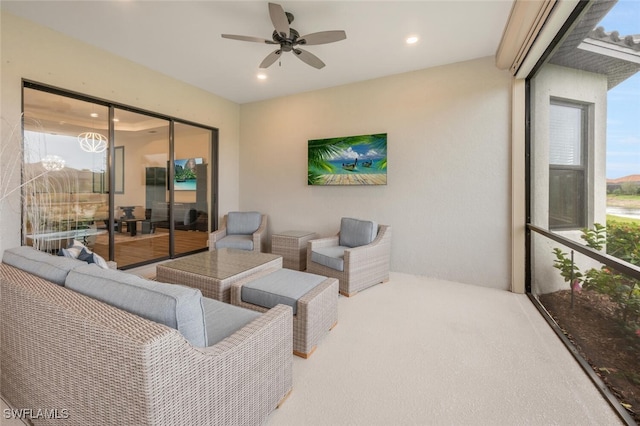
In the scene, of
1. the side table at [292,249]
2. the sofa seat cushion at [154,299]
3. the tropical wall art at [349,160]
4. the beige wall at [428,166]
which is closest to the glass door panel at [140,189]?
the side table at [292,249]

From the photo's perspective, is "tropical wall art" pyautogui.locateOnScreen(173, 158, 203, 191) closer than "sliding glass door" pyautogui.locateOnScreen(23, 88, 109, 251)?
No

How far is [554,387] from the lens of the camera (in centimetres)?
168

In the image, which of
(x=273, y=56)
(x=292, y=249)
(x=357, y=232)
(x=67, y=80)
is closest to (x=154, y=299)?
(x=273, y=56)

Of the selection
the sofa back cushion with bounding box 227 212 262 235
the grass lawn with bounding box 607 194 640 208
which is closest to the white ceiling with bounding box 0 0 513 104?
the grass lawn with bounding box 607 194 640 208

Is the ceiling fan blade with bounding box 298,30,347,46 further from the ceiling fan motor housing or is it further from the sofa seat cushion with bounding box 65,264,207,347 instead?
the sofa seat cushion with bounding box 65,264,207,347

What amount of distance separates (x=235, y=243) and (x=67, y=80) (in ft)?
8.99

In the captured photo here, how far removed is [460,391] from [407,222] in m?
2.48

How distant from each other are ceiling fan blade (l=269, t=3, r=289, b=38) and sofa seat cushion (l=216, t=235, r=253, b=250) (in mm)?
2803

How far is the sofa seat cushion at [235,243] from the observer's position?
13.6 ft

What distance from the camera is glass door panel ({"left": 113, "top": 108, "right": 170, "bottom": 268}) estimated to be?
3.66m

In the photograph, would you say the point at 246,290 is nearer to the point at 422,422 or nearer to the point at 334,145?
the point at 422,422

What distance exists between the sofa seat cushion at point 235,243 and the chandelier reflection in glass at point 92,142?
1.95m

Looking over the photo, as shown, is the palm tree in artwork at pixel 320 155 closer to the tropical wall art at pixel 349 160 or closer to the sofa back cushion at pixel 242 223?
the tropical wall art at pixel 349 160

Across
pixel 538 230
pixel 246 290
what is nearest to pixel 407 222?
pixel 538 230
